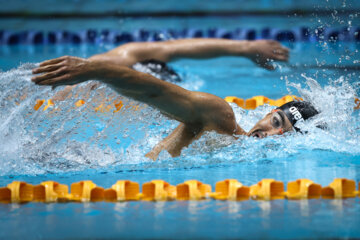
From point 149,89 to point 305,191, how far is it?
0.83 meters

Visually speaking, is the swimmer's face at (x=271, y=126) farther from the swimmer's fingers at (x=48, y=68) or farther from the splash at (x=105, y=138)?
the swimmer's fingers at (x=48, y=68)

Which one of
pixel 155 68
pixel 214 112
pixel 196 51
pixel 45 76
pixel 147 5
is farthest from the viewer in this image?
pixel 147 5

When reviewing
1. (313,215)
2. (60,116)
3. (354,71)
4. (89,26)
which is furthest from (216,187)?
(89,26)

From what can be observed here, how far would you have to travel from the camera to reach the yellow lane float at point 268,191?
219cm

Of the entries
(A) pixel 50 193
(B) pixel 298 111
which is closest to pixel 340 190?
(B) pixel 298 111

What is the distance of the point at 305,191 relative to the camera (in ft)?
7.22

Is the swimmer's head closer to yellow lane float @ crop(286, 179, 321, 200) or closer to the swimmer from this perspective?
yellow lane float @ crop(286, 179, 321, 200)

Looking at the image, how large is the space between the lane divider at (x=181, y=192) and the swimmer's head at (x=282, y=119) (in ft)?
1.86

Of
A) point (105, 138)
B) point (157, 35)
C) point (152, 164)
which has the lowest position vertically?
point (152, 164)

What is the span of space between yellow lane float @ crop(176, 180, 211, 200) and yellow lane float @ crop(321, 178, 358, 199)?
0.51 metres

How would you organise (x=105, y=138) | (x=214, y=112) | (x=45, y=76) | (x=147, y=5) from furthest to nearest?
(x=147, y=5) → (x=105, y=138) → (x=214, y=112) → (x=45, y=76)

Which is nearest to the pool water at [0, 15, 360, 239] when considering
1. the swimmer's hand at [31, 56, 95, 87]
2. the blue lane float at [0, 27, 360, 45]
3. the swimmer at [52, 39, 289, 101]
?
the swimmer's hand at [31, 56, 95, 87]

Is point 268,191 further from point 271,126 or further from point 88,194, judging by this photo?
point 88,194

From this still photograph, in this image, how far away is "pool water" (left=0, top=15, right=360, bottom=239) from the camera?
186cm
